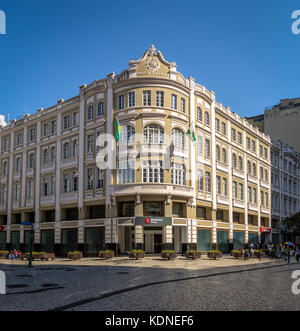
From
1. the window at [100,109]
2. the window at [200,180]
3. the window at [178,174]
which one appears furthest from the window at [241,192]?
the window at [100,109]

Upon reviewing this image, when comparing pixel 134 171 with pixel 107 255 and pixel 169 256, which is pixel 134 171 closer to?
pixel 107 255

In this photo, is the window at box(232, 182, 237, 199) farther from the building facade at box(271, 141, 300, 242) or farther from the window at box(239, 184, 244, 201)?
the building facade at box(271, 141, 300, 242)

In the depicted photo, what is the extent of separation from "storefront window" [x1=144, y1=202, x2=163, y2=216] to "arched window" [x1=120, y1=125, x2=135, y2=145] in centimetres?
621

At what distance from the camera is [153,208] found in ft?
129

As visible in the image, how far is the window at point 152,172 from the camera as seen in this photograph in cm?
3850

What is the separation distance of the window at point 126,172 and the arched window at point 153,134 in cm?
276

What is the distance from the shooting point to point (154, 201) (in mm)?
39000

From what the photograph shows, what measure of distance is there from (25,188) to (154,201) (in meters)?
20.0

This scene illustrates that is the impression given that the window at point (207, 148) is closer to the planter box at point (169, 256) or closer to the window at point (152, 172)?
the window at point (152, 172)

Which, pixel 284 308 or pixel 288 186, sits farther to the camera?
pixel 288 186

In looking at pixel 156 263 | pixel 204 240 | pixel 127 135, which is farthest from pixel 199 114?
pixel 156 263
